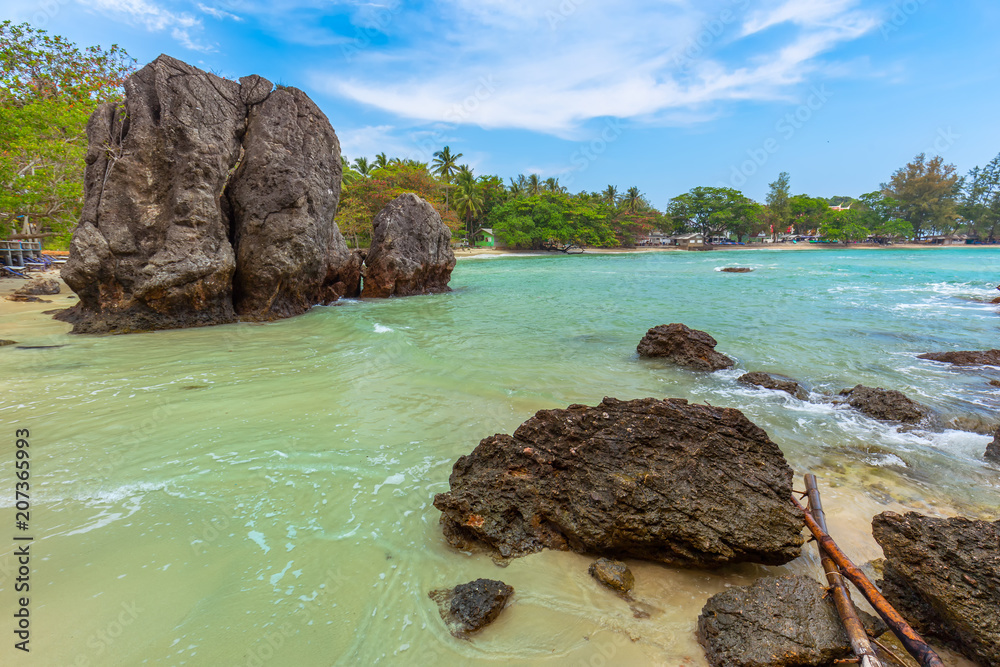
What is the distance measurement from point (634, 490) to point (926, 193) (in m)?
111

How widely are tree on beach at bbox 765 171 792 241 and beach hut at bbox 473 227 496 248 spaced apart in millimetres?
53417

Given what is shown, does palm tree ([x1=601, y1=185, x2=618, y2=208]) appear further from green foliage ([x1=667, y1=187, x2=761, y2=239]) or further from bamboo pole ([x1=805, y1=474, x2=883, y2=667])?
bamboo pole ([x1=805, y1=474, x2=883, y2=667])

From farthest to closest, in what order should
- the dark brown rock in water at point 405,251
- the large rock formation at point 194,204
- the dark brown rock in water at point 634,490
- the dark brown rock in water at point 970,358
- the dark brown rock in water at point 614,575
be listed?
the dark brown rock in water at point 405,251 → the large rock formation at point 194,204 → the dark brown rock in water at point 970,358 → the dark brown rock in water at point 634,490 → the dark brown rock in water at point 614,575

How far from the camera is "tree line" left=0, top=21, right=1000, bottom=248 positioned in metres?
10.7

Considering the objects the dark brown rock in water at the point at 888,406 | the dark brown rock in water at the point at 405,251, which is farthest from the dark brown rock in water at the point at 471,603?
the dark brown rock in water at the point at 405,251

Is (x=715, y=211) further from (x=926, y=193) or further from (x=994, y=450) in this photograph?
(x=994, y=450)

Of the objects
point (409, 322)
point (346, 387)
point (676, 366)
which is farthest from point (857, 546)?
point (409, 322)

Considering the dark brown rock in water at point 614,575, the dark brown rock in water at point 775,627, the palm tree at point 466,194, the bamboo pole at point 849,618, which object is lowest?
the dark brown rock in water at point 614,575

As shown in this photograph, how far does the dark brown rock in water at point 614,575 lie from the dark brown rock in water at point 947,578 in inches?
Result: 57.6

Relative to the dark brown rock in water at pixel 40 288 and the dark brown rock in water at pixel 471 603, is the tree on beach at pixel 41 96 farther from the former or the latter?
the dark brown rock in water at pixel 471 603

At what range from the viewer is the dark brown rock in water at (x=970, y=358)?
8.23 meters

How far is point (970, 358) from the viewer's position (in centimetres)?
835

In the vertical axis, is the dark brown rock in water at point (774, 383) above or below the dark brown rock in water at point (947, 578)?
below

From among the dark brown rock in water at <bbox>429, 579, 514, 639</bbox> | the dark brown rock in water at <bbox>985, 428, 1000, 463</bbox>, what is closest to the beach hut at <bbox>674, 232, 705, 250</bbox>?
the dark brown rock in water at <bbox>985, 428, 1000, 463</bbox>
